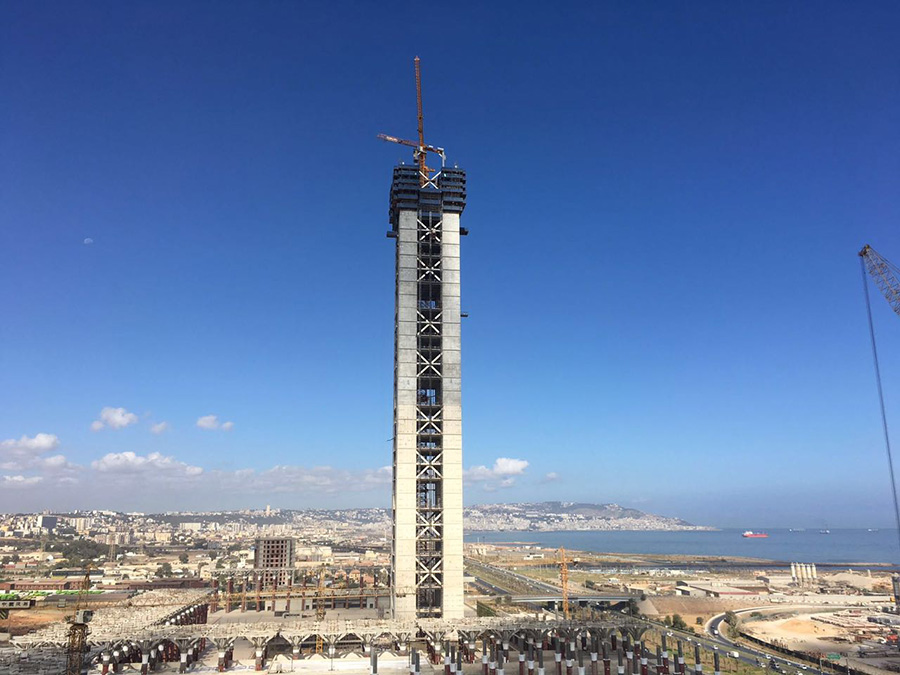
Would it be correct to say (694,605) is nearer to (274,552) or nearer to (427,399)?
(427,399)

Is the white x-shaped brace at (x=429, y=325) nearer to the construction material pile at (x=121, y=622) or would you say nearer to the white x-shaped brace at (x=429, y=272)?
the white x-shaped brace at (x=429, y=272)

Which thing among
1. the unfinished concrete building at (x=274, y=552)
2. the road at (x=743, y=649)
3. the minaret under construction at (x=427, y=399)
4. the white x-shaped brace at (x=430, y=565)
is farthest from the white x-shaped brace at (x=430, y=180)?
the unfinished concrete building at (x=274, y=552)

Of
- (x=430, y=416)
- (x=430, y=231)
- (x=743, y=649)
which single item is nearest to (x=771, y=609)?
(x=743, y=649)

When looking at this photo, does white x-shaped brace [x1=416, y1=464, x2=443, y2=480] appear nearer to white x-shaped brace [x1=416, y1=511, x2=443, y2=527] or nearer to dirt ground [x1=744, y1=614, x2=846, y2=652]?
white x-shaped brace [x1=416, y1=511, x2=443, y2=527]

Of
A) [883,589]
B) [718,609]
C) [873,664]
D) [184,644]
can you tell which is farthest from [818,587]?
[184,644]

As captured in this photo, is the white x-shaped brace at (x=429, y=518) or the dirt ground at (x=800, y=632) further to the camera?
the dirt ground at (x=800, y=632)
